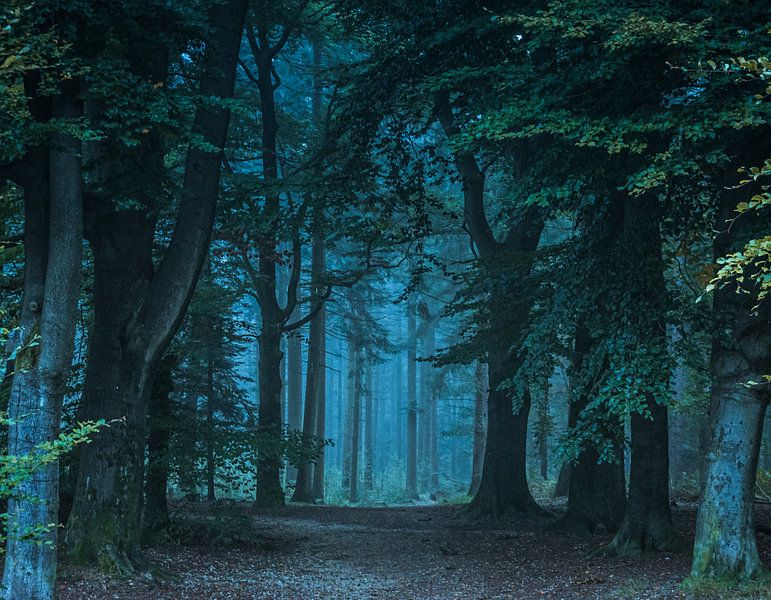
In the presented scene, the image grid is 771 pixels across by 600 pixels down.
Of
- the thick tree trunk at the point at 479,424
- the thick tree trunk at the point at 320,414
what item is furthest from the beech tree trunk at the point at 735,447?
the thick tree trunk at the point at 320,414

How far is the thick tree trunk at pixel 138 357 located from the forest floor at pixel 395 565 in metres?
0.54

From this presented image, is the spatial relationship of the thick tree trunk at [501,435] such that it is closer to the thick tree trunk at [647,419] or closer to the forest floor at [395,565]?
the forest floor at [395,565]

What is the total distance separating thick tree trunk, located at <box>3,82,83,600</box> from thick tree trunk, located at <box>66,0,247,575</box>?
152cm

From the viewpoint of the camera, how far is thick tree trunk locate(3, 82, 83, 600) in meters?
6.58

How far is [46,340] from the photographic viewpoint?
6.90 meters

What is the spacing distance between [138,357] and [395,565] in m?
5.04

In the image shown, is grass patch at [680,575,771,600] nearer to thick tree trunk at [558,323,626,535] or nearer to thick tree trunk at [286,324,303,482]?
thick tree trunk at [558,323,626,535]

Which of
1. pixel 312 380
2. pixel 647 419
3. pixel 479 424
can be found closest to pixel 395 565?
pixel 647 419

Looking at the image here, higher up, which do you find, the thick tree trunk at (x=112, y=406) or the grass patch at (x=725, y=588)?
the thick tree trunk at (x=112, y=406)

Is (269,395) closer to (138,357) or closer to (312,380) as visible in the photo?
(312,380)

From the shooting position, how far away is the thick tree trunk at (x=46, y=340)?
658 centimetres

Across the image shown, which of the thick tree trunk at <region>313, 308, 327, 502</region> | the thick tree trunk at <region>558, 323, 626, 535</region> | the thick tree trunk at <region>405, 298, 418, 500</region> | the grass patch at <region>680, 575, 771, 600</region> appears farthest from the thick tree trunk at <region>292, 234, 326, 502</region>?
the grass patch at <region>680, 575, 771, 600</region>

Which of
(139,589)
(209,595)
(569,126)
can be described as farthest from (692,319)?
(139,589)

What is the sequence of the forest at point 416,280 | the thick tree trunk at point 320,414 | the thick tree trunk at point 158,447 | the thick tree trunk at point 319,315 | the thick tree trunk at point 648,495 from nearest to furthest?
the forest at point 416,280, the thick tree trunk at point 648,495, the thick tree trunk at point 158,447, the thick tree trunk at point 319,315, the thick tree trunk at point 320,414
